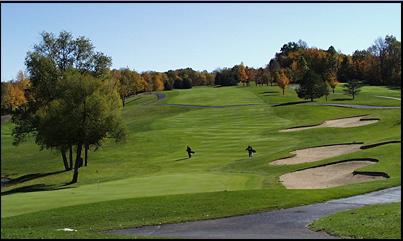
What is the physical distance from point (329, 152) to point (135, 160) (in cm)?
2125

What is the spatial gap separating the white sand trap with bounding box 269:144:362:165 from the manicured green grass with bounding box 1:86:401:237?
58.7 inches

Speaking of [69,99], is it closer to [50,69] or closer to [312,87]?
[50,69]

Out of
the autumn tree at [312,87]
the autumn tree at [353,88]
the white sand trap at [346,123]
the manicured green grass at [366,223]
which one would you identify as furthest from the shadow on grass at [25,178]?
the autumn tree at [353,88]

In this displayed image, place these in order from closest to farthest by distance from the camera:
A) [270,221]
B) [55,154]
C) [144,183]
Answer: [270,221], [144,183], [55,154]

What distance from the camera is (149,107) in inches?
4469

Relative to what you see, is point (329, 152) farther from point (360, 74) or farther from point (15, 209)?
point (360, 74)

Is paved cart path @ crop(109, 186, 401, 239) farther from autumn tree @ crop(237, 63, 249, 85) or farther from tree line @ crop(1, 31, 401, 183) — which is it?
autumn tree @ crop(237, 63, 249, 85)

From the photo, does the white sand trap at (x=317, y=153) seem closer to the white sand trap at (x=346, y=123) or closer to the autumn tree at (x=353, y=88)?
the white sand trap at (x=346, y=123)

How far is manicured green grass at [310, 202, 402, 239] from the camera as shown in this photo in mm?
16469

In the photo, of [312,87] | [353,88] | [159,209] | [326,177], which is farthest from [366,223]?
[353,88]

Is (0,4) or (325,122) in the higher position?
(0,4)

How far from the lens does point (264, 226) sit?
19000 mm

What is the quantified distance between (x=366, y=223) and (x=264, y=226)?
141 inches

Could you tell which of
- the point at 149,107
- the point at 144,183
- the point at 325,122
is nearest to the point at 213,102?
the point at 149,107
